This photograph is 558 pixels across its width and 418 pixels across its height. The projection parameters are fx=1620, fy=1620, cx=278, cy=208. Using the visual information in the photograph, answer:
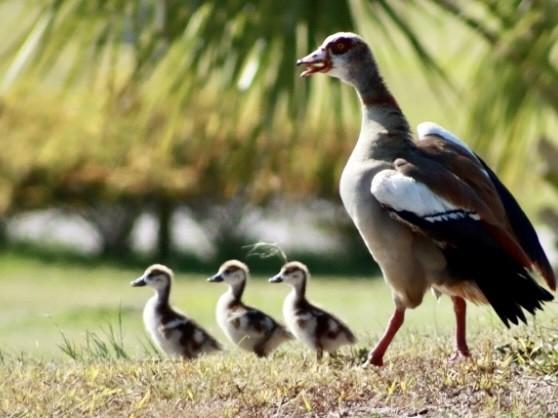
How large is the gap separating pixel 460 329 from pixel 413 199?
2.70 ft

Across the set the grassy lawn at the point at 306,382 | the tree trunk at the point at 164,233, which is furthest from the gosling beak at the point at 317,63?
the tree trunk at the point at 164,233

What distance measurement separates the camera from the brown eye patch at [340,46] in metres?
7.78

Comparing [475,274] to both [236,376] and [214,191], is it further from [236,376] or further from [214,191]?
[214,191]

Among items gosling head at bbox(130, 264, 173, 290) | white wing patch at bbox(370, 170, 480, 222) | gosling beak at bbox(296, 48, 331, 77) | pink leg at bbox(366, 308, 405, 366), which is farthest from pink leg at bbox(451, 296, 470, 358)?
gosling head at bbox(130, 264, 173, 290)

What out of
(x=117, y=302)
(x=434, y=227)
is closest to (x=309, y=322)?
(x=434, y=227)

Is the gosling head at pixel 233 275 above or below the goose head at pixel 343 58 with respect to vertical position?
below

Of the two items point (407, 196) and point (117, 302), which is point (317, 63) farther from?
point (117, 302)

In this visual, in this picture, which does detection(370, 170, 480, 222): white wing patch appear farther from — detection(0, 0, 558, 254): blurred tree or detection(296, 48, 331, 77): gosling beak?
detection(0, 0, 558, 254): blurred tree

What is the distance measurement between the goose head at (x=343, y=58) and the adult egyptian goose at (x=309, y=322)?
4.54ft

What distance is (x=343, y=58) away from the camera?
7.78 m

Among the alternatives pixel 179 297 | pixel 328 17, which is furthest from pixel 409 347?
pixel 179 297

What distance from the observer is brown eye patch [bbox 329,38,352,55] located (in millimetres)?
7777

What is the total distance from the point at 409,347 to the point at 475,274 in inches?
39.4

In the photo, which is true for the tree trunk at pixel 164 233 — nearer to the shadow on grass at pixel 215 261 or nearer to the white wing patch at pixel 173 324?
the shadow on grass at pixel 215 261
